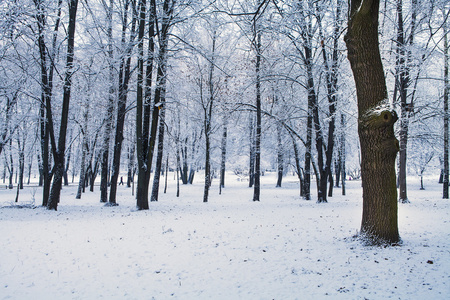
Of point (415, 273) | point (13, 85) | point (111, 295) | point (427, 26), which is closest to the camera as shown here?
point (111, 295)

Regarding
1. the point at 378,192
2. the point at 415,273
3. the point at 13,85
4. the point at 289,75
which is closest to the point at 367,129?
the point at 378,192

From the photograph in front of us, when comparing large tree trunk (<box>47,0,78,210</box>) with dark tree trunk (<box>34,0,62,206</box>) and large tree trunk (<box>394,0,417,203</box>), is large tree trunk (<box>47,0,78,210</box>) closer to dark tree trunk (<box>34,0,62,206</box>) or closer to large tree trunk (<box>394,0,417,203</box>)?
dark tree trunk (<box>34,0,62,206</box>)

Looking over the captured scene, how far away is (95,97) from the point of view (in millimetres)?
17734

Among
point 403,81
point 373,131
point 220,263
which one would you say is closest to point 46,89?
point 220,263

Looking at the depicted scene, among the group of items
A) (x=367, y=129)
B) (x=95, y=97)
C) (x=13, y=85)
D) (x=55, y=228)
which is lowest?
(x=55, y=228)

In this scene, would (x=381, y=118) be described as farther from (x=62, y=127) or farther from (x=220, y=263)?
(x=62, y=127)

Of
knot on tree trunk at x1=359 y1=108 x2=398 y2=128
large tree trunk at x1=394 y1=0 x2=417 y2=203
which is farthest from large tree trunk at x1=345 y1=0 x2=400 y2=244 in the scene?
large tree trunk at x1=394 y1=0 x2=417 y2=203

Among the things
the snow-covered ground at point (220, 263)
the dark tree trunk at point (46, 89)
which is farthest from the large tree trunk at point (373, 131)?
the dark tree trunk at point (46, 89)

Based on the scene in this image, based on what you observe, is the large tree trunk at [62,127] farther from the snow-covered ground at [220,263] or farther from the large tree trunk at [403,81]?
the large tree trunk at [403,81]

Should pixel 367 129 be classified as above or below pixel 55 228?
above

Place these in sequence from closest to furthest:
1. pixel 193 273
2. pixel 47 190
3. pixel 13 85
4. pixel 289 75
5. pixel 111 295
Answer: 1. pixel 111 295
2. pixel 193 273
3. pixel 13 85
4. pixel 47 190
5. pixel 289 75

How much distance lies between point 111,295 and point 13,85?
10208 mm

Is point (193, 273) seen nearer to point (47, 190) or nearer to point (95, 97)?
point (47, 190)

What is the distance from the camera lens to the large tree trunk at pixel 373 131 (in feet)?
16.6
